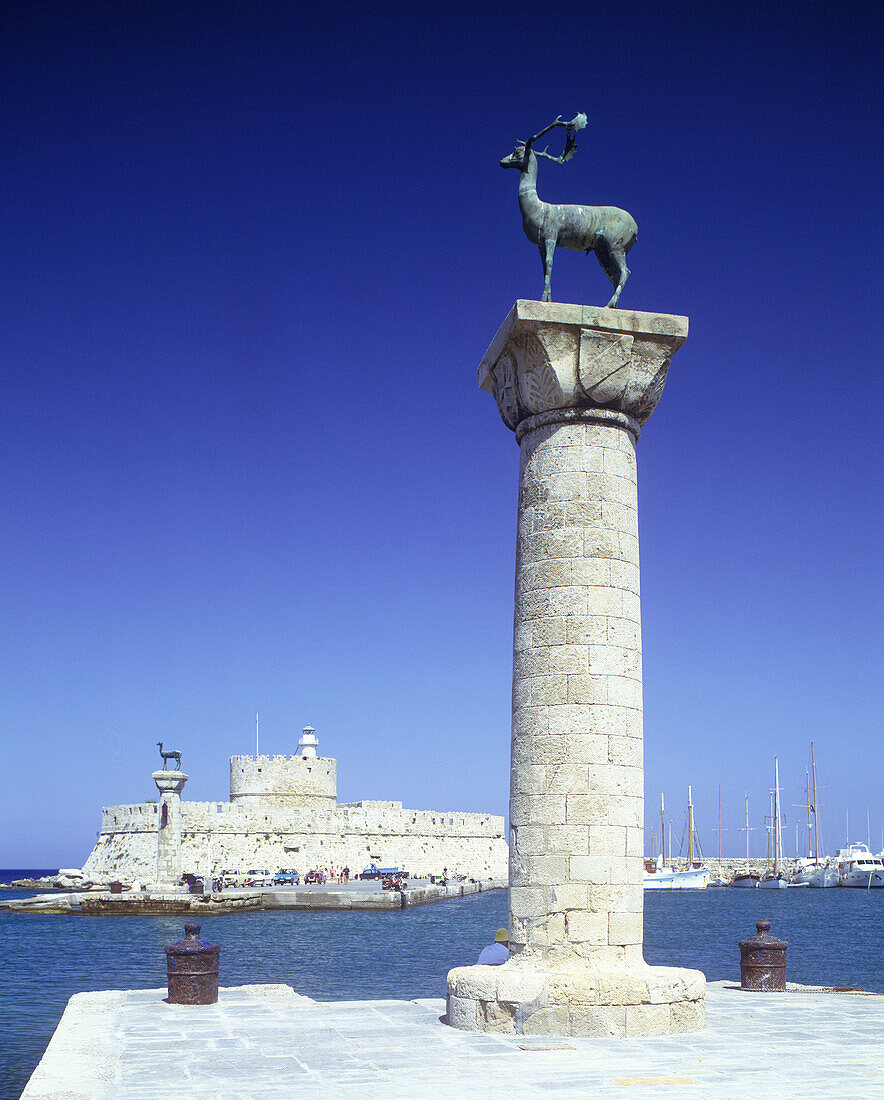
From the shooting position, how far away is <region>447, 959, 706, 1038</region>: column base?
687 centimetres

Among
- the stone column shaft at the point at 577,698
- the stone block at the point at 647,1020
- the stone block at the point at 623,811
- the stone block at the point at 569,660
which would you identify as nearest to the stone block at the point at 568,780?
the stone column shaft at the point at 577,698

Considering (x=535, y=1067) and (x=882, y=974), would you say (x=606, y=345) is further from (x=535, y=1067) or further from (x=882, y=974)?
(x=882, y=974)

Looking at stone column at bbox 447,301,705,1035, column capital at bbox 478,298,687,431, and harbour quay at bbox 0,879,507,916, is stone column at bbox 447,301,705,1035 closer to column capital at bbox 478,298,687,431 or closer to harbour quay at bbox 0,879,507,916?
column capital at bbox 478,298,687,431

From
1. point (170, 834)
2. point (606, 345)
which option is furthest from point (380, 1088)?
point (170, 834)

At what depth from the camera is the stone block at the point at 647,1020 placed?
6.88 m

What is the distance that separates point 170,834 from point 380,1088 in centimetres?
3522

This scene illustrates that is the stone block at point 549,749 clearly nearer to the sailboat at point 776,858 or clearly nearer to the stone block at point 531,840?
the stone block at point 531,840

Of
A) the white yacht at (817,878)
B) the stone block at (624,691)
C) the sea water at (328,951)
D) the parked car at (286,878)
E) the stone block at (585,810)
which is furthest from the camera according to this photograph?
the white yacht at (817,878)

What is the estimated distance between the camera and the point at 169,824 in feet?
125

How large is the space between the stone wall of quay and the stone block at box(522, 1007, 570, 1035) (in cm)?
3945

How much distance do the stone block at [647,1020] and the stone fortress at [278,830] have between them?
125ft

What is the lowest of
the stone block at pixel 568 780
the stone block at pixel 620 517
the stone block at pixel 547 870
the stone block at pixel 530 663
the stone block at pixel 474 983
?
the stone block at pixel 474 983

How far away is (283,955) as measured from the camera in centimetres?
2297

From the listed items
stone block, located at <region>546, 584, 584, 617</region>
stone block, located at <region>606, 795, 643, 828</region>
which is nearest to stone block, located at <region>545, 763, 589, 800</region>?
stone block, located at <region>606, 795, 643, 828</region>
